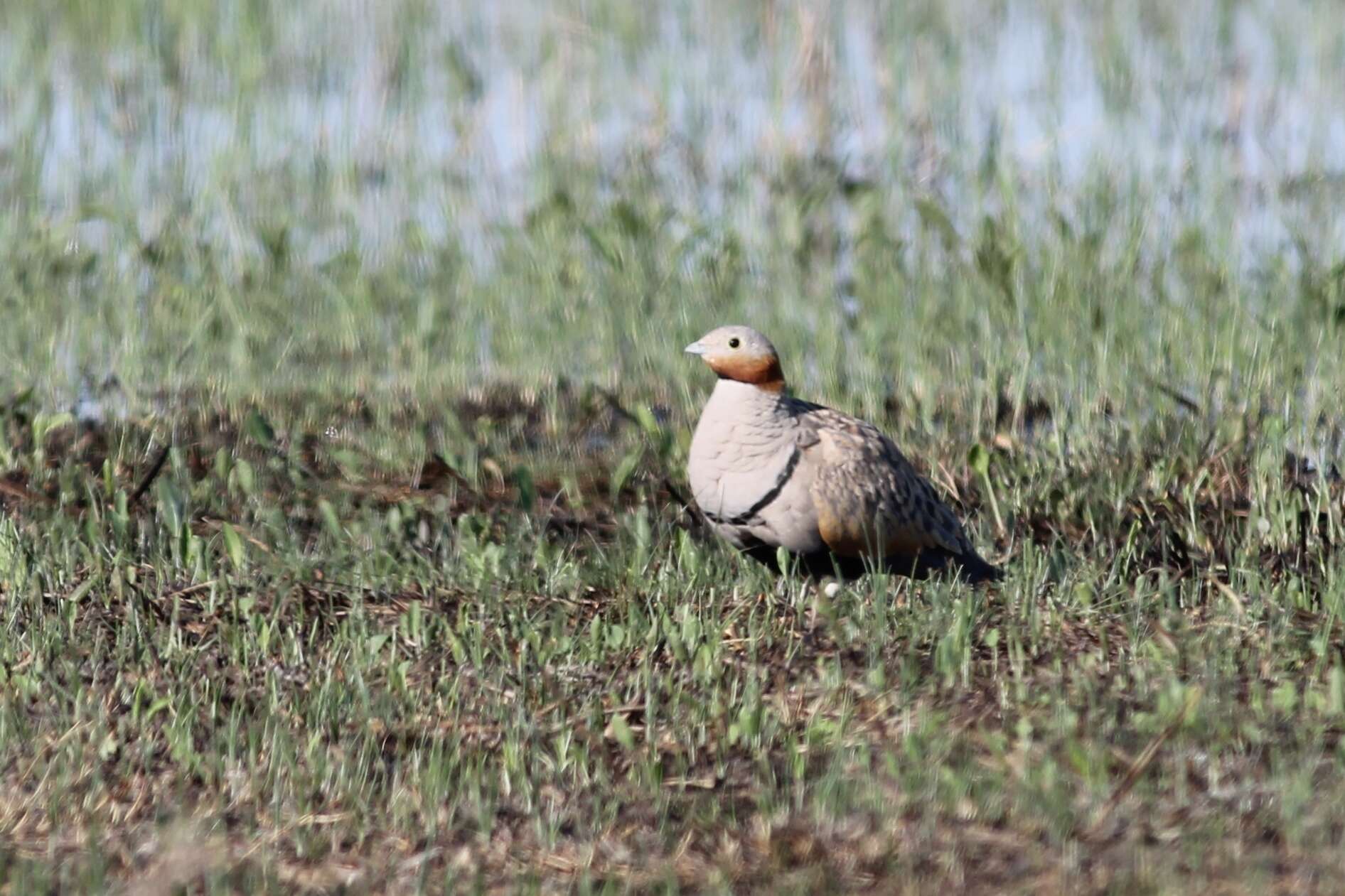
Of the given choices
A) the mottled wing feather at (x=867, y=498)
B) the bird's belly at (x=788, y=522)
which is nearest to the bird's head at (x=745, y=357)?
the mottled wing feather at (x=867, y=498)

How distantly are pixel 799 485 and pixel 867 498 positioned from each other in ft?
0.72

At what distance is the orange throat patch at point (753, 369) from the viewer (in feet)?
18.0

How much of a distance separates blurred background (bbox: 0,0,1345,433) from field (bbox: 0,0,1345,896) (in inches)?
1.2

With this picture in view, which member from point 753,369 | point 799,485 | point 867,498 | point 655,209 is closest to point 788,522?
point 799,485

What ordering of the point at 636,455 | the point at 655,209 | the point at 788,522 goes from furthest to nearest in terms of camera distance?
A: the point at 655,209
the point at 636,455
the point at 788,522

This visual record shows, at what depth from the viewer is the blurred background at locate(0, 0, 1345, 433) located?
304 inches

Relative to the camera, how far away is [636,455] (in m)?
6.52

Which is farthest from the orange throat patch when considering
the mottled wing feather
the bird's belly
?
the bird's belly

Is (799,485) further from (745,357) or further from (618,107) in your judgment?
(618,107)

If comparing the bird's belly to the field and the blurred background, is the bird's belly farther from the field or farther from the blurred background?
the blurred background

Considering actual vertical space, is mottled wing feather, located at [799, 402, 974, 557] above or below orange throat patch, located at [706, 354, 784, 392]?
below

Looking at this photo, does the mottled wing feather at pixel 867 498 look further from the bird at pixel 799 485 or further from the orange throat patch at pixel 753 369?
the orange throat patch at pixel 753 369

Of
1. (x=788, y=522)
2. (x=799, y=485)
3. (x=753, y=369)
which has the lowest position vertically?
(x=788, y=522)

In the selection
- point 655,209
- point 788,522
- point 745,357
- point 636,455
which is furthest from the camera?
point 655,209
